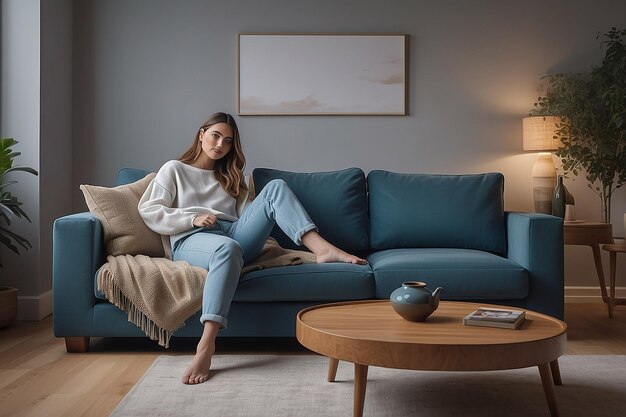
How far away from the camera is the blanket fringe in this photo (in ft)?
9.31

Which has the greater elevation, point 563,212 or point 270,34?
point 270,34

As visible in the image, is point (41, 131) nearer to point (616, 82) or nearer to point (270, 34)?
point (270, 34)

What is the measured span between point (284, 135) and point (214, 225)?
1349 mm

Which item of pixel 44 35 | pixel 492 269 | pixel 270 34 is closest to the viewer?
pixel 492 269

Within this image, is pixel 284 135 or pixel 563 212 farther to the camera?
pixel 284 135

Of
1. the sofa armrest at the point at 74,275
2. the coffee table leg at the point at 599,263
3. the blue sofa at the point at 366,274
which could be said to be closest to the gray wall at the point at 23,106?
the blue sofa at the point at 366,274

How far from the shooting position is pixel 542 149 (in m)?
4.05

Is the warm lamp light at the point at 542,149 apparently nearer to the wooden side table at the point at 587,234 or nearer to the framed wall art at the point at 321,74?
the wooden side table at the point at 587,234

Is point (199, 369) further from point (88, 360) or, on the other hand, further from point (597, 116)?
point (597, 116)

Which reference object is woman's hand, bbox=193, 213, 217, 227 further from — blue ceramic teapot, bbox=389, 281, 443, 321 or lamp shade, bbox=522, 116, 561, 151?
lamp shade, bbox=522, 116, 561, 151

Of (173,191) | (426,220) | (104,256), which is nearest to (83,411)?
(104,256)

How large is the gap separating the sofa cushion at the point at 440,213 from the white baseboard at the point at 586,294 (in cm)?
116

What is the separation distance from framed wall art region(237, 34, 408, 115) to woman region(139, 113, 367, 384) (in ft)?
3.33

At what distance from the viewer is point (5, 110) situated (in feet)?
12.4
